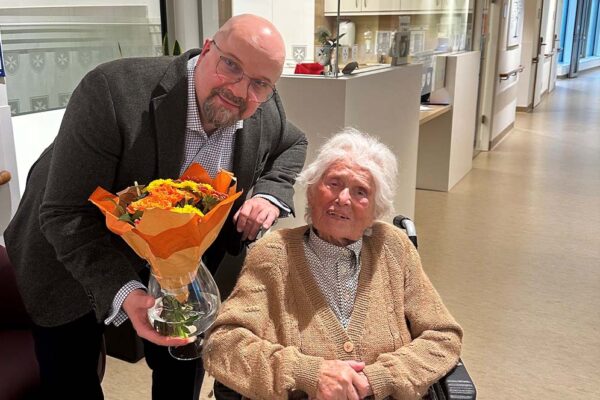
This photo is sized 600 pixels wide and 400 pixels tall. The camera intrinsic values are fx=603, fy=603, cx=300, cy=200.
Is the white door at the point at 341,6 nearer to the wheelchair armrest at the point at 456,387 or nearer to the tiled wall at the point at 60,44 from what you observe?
the tiled wall at the point at 60,44

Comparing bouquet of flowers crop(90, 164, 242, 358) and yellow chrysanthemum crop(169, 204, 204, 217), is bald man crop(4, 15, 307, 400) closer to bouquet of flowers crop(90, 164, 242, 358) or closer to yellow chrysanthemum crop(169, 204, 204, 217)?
bouquet of flowers crop(90, 164, 242, 358)

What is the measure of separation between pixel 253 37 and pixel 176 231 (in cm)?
49

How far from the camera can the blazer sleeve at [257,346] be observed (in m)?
1.56

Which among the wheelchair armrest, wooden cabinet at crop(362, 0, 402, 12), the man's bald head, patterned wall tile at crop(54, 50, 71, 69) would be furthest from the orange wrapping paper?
wooden cabinet at crop(362, 0, 402, 12)

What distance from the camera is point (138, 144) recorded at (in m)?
1.47

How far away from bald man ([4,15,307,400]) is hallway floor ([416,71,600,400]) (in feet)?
5.67

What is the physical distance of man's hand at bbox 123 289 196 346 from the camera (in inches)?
52.0

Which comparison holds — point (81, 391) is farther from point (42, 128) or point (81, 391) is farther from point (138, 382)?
point (42, 128)

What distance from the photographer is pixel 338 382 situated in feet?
5.10

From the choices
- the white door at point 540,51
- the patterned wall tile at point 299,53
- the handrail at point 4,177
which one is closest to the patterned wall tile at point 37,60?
the handrail at point 4,177

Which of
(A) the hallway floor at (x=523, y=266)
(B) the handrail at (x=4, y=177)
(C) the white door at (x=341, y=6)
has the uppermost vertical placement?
(C) the white door at (x=341, y=6)

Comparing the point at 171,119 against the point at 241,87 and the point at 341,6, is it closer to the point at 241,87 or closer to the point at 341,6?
the point at 241,87

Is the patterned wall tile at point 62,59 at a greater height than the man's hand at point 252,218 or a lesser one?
greater

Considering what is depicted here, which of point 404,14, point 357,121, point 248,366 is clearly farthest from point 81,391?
point 404,14
